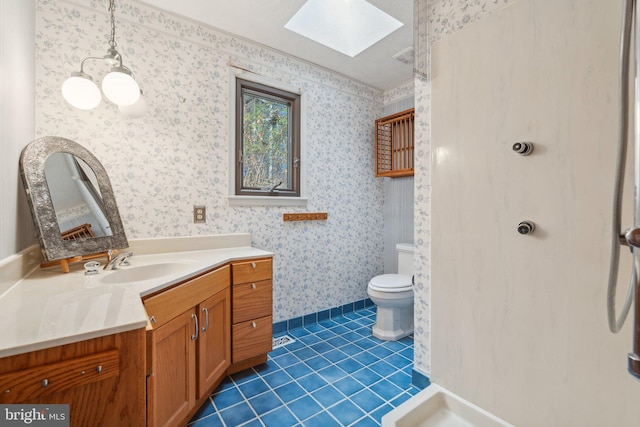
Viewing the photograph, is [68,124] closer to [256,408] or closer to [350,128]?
[256,408]

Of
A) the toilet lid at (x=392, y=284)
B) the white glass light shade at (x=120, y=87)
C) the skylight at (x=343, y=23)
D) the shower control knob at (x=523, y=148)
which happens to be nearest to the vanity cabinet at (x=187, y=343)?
the white glass light shade at (x=120, y=87)

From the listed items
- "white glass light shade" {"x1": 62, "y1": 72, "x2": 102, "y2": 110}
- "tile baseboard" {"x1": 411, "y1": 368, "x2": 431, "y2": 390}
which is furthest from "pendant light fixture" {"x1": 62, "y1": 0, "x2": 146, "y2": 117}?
"tile baseboard" {"x1": 411, "y1": 368, "x2": 431, "y2": 390}

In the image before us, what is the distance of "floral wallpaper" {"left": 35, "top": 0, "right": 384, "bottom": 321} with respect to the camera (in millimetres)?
1622

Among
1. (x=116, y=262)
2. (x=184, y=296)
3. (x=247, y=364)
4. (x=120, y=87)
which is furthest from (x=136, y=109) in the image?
(x=247, y=364)

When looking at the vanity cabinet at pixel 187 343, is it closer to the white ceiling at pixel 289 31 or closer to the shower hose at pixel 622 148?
the shower hose at pixel 622 148

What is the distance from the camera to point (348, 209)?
9.46 feet

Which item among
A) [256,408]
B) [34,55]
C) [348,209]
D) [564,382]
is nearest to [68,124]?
[34,55]

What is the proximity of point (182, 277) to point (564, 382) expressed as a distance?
4.80ft

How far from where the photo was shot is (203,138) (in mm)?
2039

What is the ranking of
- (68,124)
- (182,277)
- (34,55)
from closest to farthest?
(182,277)
(34,55)
(68,124)

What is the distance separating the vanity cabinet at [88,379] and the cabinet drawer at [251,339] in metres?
1.03

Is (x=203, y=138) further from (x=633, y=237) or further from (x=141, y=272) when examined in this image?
(x=633, y=237)

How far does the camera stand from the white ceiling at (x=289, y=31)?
1826 millimetres

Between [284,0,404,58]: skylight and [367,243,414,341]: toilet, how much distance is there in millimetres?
1987
